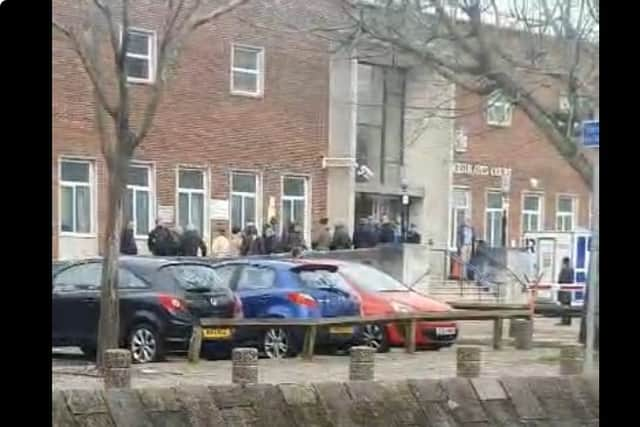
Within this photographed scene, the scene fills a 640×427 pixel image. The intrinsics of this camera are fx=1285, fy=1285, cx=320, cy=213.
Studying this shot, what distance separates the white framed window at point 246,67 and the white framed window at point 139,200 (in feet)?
6.26

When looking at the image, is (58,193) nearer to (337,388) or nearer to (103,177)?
(103,177)

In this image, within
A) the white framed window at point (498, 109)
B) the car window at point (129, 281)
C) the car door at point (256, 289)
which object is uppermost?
the white framed window at point (498, 109)

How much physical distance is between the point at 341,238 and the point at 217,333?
120 inches

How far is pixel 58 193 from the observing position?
1516 centimetres

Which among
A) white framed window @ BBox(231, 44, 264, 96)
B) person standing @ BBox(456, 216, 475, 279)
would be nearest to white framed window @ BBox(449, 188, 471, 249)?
person standing @ BBox(456, 216, 475, 279)

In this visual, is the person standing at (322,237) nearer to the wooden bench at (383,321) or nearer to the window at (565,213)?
the wooden bench at (383,321)

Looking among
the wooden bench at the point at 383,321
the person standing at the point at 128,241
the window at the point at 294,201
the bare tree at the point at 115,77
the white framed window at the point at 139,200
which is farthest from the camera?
the window at the point at 294,201

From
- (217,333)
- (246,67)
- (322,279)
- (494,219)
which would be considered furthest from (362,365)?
(494,219)

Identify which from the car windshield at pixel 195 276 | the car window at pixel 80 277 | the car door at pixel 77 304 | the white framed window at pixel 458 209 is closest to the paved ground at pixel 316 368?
the car door at pixel 77 304

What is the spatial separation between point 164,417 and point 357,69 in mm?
7365

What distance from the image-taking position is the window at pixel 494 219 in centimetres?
1905

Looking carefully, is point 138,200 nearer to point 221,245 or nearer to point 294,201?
point 221,245

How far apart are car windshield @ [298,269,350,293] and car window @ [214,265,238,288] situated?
895 mm

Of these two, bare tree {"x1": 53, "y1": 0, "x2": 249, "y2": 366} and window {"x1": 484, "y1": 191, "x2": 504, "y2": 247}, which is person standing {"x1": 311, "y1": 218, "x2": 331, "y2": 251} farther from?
bare tree {"x1": 53, "y1": 0, "x2": 249, "y2": 366}
